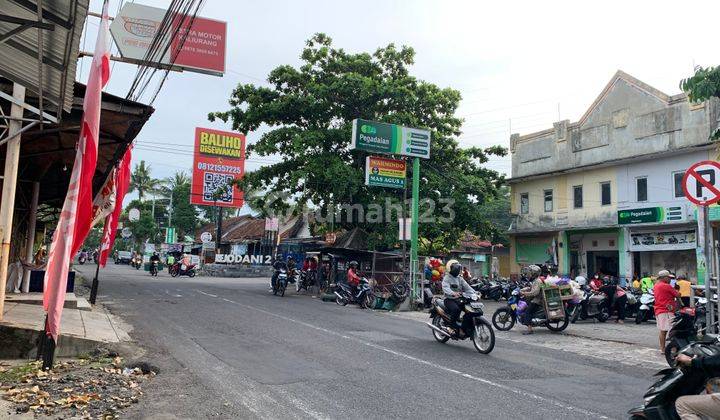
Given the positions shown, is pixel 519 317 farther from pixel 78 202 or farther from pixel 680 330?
pixel 78 202

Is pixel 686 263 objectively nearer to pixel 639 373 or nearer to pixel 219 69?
pixel 639 373

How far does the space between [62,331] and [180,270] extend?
2855cm

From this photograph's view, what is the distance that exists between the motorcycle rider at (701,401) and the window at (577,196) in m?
26.3

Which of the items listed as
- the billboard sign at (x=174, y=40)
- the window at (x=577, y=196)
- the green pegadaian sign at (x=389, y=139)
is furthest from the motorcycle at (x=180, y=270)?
the window at (x=577, y=196)

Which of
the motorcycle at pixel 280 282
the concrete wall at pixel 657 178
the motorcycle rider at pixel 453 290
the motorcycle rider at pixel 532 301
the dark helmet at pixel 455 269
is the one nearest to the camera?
the motorcycle rider at pixel 453 290

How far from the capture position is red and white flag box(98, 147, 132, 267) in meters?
14.5

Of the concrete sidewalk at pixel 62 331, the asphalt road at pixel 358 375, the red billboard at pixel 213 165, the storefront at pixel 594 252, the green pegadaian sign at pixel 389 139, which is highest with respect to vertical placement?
the red billboard at pixel 213 165

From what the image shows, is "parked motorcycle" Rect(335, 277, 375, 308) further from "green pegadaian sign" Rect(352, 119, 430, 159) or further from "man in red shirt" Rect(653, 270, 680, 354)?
"man in red shirt" Rect(653, 270, 680, 354)

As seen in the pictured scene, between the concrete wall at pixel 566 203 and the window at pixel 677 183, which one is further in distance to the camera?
the concrete wall at pixel 566 203

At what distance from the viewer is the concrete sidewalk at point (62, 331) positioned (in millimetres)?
7922

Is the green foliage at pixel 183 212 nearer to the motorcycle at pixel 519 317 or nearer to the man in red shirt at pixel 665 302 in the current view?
the motorcycle at pixel 519 317

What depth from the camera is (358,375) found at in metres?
7.45

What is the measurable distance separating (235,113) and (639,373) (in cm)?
2195

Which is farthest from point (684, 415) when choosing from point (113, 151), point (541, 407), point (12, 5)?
point (113, 151)
